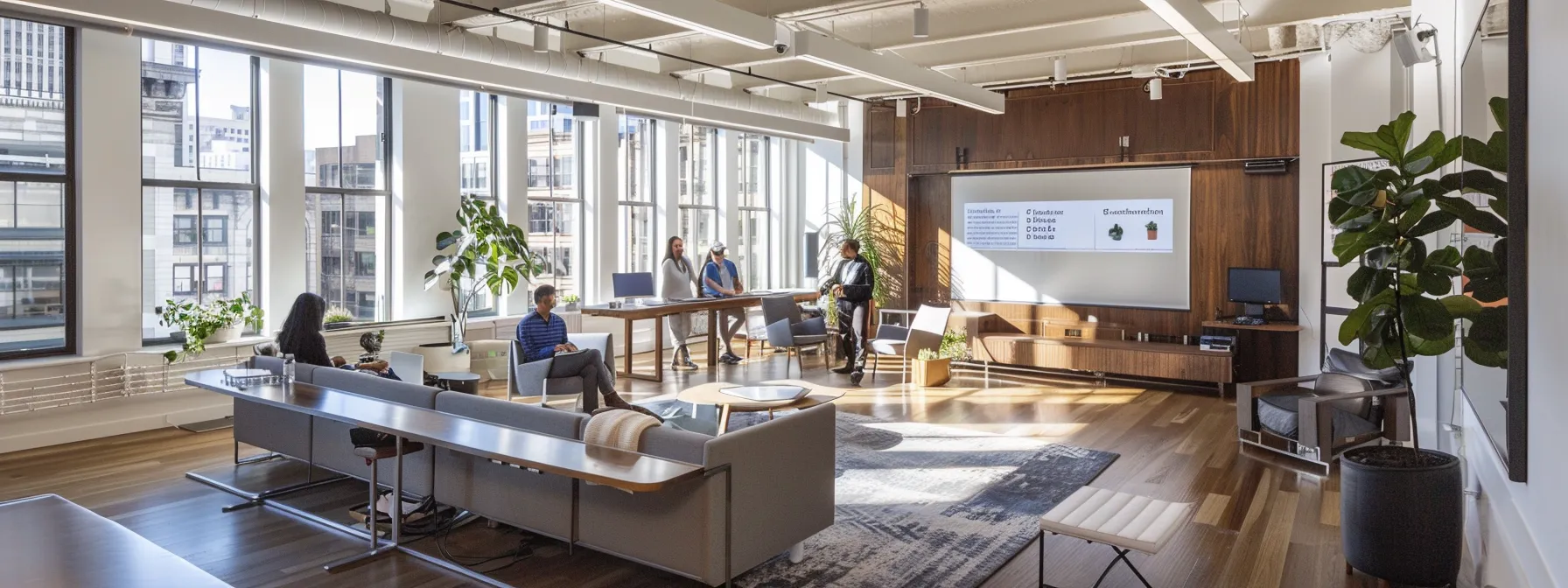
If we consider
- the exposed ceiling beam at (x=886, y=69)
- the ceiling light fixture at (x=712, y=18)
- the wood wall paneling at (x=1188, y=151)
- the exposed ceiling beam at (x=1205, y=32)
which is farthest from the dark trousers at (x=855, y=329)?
the exposed ceiling beam at (x=1205, y=32)

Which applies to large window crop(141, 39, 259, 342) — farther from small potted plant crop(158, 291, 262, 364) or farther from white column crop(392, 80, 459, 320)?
white column crop(392, 80, 459, 320)

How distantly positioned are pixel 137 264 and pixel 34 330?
78 cm

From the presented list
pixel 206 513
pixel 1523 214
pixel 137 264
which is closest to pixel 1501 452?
pixel 1523 214

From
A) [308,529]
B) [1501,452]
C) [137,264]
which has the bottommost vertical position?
[308,529]

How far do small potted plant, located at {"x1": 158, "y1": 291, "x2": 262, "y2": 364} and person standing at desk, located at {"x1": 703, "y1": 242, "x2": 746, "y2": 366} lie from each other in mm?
4393

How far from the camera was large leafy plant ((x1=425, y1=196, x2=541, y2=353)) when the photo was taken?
9.23 m

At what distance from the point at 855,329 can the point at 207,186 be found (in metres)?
6.06

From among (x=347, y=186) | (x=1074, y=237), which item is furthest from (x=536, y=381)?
(x=1074, y=237)

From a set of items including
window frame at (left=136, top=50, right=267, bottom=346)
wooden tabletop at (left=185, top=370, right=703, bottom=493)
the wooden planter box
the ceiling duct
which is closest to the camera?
wooden tabletop at (left=185, top=370, right=703, bottom=493)

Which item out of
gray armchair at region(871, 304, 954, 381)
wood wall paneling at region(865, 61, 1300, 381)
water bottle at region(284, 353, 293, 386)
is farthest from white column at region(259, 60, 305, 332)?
wood wall paneling at region(865, 61, 1300, 381)

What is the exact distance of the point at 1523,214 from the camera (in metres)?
2.49

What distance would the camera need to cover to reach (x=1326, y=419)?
242 inches

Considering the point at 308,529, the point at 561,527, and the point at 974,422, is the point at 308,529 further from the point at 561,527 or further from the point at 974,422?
the point at 974,422

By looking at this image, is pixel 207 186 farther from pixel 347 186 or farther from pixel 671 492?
pixel 671 492
